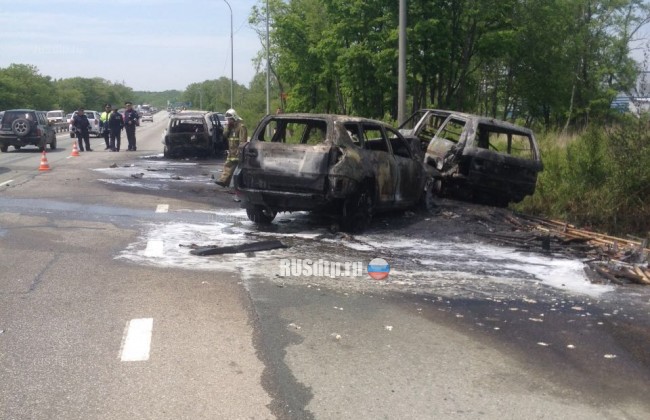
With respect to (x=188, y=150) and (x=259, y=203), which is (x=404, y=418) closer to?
(x=259, y=203)

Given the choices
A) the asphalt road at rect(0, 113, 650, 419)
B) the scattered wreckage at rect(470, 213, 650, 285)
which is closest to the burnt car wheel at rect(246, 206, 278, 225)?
the asphalt road at rect(0, 113, 650, 419)

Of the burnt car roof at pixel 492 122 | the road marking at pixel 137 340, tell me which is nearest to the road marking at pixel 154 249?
the road marking at pixel 137 340

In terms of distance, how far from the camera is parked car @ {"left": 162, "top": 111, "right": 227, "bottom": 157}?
Answer: 25031mm

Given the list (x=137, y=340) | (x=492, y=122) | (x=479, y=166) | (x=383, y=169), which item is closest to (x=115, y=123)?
(x=492, y=122)

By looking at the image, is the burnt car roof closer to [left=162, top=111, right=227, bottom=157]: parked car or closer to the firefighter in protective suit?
the firefighter in protective suit

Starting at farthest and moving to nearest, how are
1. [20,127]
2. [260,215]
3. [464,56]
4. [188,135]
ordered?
[20,127], [464,56], [188,135], [260,215]

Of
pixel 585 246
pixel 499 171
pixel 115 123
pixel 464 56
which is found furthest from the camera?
pixel 115 123

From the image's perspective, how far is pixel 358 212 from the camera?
1033 centimetres

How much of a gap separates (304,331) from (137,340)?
1320mm

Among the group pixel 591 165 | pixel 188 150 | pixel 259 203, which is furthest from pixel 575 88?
pixel 259 203

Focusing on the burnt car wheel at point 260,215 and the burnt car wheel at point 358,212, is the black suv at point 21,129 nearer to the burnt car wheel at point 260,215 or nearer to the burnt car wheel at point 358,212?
the burnt car wheel at point 260,215

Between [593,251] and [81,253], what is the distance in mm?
6630

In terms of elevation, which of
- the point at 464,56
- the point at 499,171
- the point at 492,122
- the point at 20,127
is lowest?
the point at 499,171

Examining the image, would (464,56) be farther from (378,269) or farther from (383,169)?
(378,269)
